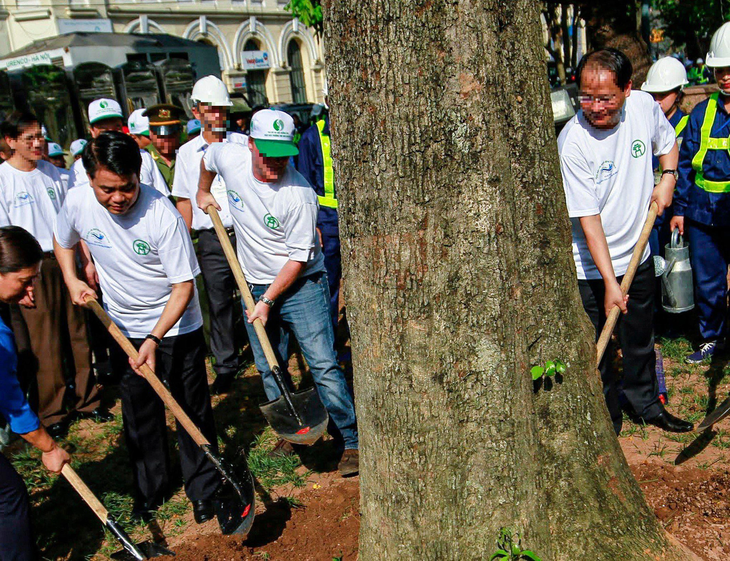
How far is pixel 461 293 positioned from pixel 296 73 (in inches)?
1424

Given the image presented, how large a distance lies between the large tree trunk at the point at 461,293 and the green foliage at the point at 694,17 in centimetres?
1103

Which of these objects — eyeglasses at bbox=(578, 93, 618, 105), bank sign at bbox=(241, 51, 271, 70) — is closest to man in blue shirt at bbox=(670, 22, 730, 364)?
eyeglasses at bbox=(578, 93, 618, 105)

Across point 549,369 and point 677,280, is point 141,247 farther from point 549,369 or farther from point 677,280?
point 677,280

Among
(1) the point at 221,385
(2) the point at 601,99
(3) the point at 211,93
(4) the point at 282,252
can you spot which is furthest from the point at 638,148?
(1) the point at 221,385

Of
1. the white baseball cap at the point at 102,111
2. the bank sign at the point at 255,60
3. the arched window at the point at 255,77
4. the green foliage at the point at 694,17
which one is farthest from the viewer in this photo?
the arched window at the point at 255,77

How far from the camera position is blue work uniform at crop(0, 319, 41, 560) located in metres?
2.91

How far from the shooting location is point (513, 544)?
244 centimetres

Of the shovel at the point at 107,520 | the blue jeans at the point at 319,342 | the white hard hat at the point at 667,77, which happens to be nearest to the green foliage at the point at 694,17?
the white hard hat at the point at 667,77

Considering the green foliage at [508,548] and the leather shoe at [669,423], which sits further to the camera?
the leather shoe at [669,423]

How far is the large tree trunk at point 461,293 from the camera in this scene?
6.97 feet

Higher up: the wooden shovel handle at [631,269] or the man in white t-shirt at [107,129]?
the man in white t-shirt at [107,129]

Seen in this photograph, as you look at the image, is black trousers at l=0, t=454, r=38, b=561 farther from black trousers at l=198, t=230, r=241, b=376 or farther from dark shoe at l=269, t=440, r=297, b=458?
black trousers at l=198, t=230, r=241, b=376

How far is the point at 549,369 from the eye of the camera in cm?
255

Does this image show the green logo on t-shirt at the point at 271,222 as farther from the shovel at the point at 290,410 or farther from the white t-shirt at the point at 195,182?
the white t-shirt at the point at 195,182
